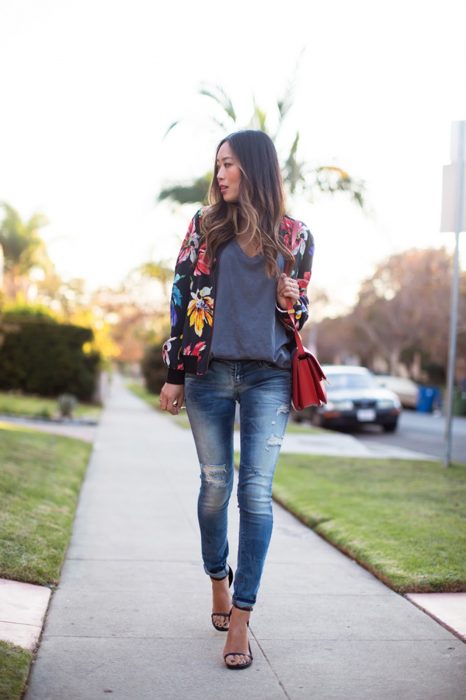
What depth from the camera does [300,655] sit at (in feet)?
10.9

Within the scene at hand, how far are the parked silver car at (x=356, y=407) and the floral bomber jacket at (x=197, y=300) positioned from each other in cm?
1372

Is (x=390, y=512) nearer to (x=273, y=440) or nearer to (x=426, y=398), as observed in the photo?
(x=273, y=440)

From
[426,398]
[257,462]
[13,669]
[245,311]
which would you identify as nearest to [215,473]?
[257,462]

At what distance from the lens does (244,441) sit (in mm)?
3391

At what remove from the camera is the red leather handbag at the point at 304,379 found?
3.37 m

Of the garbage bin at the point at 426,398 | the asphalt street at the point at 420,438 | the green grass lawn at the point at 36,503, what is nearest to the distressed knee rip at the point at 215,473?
the green grass lawn at the point at 36,503

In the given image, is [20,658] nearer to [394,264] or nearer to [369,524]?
[369,524]

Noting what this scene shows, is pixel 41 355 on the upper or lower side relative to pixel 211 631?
upper

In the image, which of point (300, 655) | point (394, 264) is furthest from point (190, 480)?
point (394, 264)

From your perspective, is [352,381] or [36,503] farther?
[352,381]

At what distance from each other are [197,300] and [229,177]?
536 millimetres

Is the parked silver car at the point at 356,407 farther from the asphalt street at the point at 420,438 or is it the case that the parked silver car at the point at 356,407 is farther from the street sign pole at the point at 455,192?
the street sign pole at the point at 455,192

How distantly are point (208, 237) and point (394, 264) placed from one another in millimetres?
42692

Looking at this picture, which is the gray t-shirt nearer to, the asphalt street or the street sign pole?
the street sign pole
